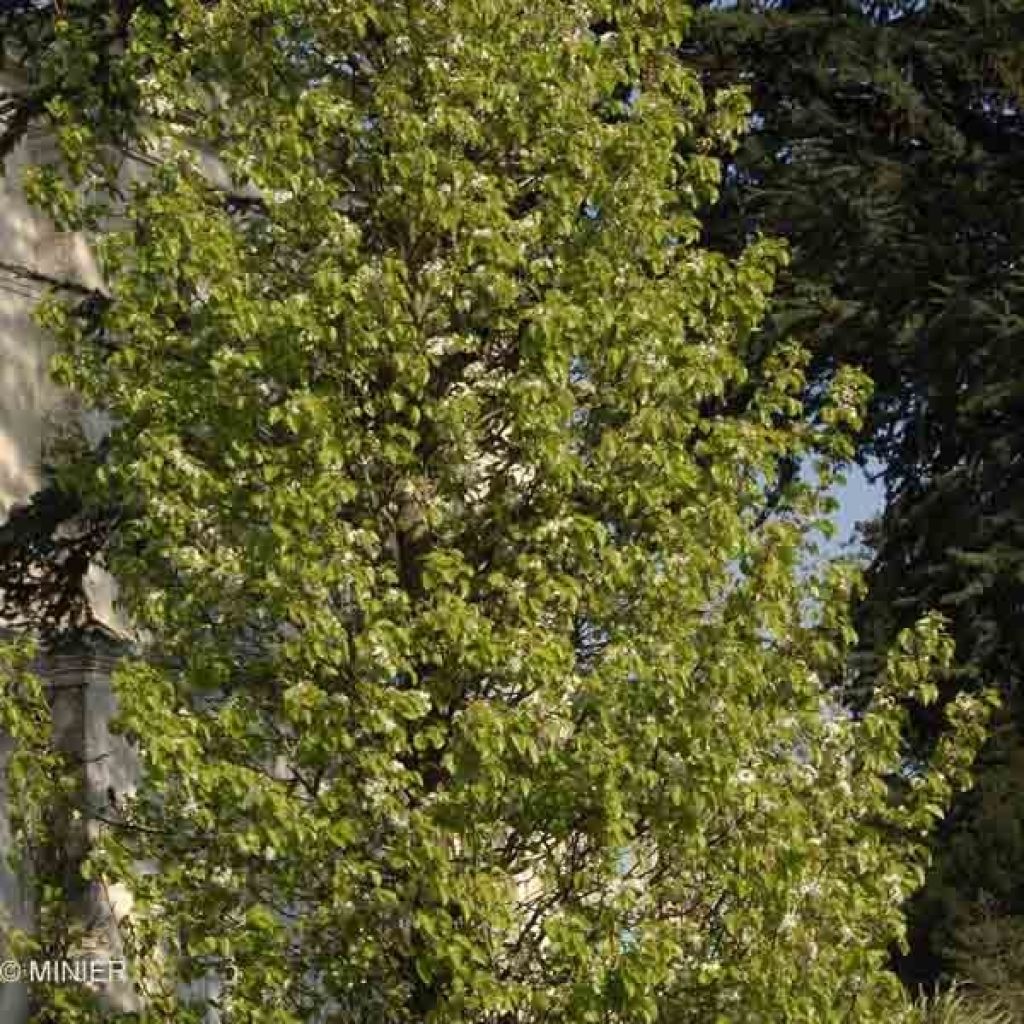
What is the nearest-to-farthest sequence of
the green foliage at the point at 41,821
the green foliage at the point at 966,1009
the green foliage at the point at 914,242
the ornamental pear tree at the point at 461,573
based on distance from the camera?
the ornamental pear tree at the point at 461,573 → the green foliage at the point at 41,821 → the green foliage at the point at 914,242 → the green foliage at the point at 966,1009

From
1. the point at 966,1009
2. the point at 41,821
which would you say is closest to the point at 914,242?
the point at 966,1009

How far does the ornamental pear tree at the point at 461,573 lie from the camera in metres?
10.2

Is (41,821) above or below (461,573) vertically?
below

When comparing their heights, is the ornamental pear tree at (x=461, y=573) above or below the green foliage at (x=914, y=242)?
below

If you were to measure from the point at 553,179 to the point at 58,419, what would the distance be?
9657 mm

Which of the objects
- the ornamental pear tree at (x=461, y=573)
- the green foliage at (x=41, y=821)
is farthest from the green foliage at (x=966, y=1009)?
the green foliage at (x=41, y=821)

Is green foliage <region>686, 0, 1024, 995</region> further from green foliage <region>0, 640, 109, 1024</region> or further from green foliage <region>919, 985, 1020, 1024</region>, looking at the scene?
green foliage <region>0, 640, 109, 1024</region>

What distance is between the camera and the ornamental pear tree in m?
10.2

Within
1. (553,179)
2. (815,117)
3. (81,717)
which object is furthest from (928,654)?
(81,717)

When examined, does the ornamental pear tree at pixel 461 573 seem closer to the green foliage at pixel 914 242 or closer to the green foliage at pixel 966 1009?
the green foliage at pixel 914 242

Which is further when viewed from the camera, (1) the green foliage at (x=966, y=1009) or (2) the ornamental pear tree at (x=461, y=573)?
(1) the green foliage at (x=966, y=1009)

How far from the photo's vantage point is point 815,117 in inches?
630

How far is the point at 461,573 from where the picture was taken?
36.1 feet

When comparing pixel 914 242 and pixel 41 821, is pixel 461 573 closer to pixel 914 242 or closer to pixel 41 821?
pixel 41 821
